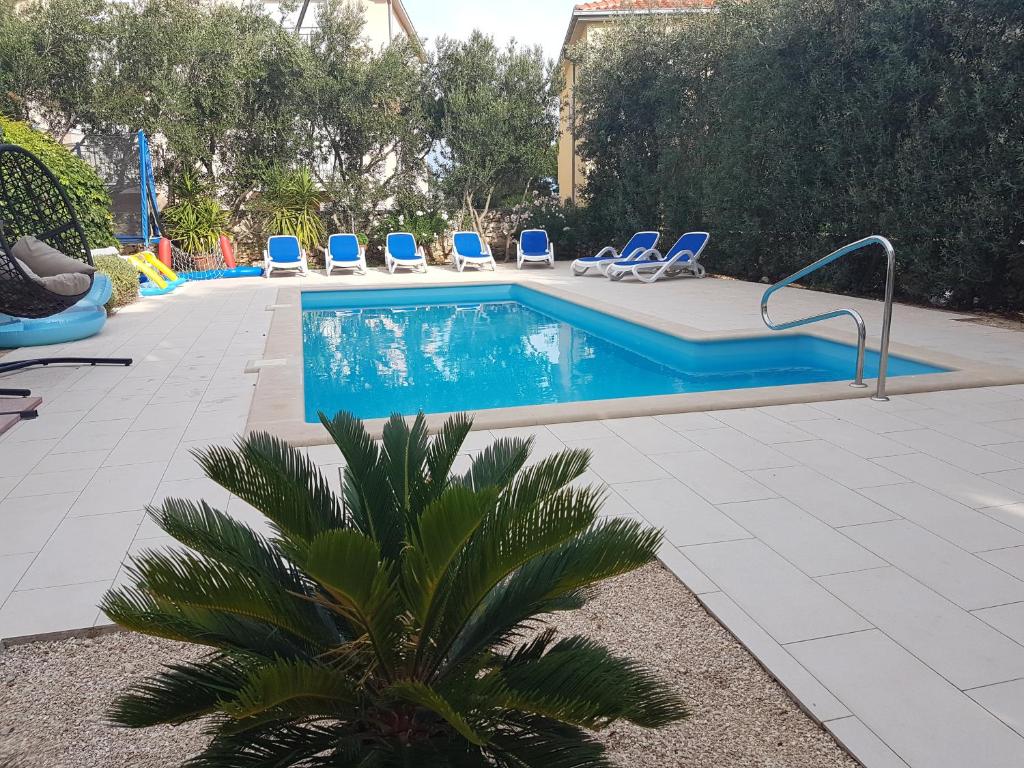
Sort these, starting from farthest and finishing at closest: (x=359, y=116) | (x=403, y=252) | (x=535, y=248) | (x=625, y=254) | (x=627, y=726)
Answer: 1. (x=535, y=248)
2. (x=359, y=116)
3. (x=403, y=252)
4. (x=625, y=254)
5. (x=627, y=726)

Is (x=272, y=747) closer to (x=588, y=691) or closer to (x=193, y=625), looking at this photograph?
(x=193, y=625)

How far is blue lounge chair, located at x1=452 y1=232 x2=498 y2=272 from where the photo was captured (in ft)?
47.6

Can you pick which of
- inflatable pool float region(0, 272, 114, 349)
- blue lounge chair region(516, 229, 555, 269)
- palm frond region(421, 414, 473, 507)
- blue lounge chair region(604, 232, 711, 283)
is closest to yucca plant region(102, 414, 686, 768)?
palm frond region(421, 414, 473, 507)

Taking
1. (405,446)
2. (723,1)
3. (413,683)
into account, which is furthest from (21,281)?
(723,1)

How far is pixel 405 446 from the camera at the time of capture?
1.82 metres

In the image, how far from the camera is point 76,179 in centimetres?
1074

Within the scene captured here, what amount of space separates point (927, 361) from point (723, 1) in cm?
760

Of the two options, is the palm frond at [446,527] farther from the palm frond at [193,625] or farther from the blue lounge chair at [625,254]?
the blue lounge chair at [625,254]

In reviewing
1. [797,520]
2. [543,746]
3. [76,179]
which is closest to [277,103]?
[76,179]

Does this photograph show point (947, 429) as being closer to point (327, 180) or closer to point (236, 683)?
point (236, 683)

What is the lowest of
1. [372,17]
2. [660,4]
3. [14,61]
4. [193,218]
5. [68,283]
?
Result: [68,283]

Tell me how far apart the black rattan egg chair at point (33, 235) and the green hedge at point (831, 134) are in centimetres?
799

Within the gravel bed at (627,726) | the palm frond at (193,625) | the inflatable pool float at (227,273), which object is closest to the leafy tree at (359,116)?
the inflatable pool float at (227,273)

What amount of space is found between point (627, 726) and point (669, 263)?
10.8 meters
